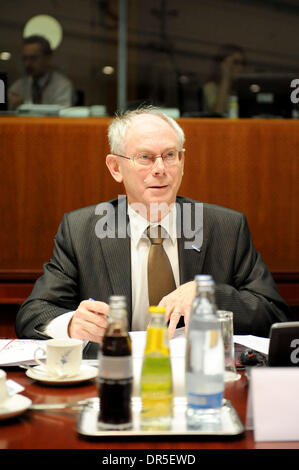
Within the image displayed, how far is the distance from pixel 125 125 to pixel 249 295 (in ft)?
2.30

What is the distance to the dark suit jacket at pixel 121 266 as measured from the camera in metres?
1.85

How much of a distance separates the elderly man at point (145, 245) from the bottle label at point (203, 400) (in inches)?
33.6

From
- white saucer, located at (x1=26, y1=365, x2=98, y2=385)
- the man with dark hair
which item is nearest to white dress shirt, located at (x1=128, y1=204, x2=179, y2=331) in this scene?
white saucer, located at (x1=26, y1=365, x2=98, y2=385)

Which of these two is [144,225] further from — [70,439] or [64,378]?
[70,439]

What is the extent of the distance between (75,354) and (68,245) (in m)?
0.84

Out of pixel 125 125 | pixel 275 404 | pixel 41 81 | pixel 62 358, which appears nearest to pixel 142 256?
pixel 125 125

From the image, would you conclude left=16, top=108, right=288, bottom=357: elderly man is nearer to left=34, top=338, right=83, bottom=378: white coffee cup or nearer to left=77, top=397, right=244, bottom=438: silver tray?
left=34, top=338, right=83, bottom=378: white coffee cup

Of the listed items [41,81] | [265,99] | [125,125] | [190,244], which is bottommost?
[190,244]

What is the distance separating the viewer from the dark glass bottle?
911 mm

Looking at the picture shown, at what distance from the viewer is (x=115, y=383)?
0.91 metres

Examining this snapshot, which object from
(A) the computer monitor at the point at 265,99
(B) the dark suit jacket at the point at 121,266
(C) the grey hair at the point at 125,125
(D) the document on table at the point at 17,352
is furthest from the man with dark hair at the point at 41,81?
(D) the document on table at the point at 17,352

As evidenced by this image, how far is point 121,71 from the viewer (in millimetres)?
4816

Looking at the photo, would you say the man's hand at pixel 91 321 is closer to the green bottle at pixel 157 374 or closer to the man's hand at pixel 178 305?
the man's hand at pixel 178 305

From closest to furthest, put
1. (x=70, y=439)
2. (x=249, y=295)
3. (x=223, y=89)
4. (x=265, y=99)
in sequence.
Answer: (x=70, y=439) < (x=249, y=295) < (x=265, y=99) < (x=223, y=89)
